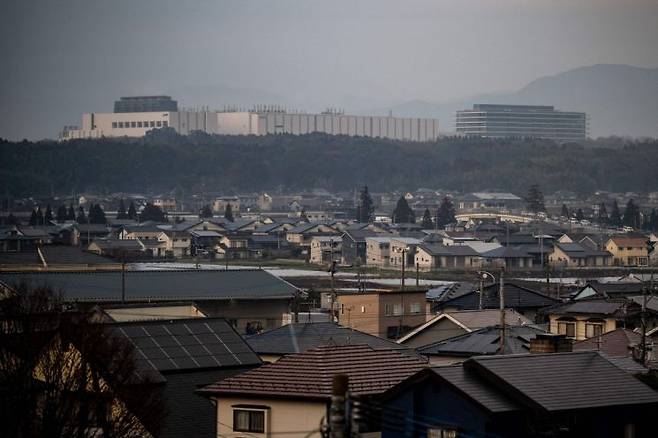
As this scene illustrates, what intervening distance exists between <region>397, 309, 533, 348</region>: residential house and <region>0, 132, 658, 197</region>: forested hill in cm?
7207

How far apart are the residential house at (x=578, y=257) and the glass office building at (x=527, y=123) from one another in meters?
81.1

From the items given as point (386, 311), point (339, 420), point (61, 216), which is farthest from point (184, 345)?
point (61, 216)

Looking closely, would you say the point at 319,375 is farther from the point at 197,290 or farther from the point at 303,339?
the point at 197,290

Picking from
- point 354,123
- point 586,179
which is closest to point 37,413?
point 586,179

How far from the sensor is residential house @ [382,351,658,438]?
22.5 feet

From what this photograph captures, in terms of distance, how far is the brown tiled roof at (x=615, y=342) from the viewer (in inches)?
474

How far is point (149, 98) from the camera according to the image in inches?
4843

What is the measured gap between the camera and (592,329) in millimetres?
14516

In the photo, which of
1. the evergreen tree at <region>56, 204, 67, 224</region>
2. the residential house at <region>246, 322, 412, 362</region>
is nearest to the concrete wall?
the residential house at <region>246, 322, 412, 362</region>

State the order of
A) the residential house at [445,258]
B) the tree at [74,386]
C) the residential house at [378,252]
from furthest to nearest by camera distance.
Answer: the residential house at [378,252] → the residential house at [445,258] → the tree at [74,386]

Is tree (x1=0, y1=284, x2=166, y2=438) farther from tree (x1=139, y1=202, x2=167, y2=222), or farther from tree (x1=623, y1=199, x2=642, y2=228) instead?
tree (x1=623, y1=199, x2=642, y2=228)

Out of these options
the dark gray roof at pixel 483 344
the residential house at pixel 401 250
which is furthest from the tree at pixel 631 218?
the dark gray roof at pixel 483 344

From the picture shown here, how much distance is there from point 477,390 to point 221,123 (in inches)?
4423

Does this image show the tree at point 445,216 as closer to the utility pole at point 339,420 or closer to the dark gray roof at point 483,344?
the dark gray roof at point 483,344
